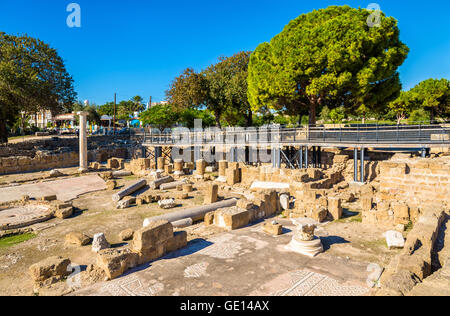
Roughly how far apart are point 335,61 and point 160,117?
33.4m

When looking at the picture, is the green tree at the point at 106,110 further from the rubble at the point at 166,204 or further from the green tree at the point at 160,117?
the rubble at the point at 166,204

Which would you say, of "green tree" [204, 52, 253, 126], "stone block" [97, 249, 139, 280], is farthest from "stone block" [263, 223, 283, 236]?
"green tree" [204, 52, 253, 126]

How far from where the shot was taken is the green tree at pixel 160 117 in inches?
1828

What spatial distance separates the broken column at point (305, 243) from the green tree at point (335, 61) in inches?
536

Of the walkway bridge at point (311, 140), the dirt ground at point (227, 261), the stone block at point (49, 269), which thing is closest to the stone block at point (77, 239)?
the dirt ground at point (227, 261)

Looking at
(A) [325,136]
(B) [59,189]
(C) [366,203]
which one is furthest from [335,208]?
(B) [59,189]

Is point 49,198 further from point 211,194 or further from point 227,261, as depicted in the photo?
point 227,261

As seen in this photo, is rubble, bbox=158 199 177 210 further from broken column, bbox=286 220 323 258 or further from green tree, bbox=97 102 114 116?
green tree, bbox=97 102 114 116

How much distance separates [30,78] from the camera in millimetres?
25719

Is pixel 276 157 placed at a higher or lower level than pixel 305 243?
higher

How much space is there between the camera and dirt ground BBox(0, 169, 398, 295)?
5621 millimetres

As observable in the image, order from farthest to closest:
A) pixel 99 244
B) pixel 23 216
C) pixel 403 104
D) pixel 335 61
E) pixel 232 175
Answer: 1. pixel 403 104
2. pixel 335 61
3. pixel 232 175
4. pixel 23 216
5. pixel 99 244

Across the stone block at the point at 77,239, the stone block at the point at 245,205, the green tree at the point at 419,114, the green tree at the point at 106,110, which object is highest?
the green tree at the point at 106,110

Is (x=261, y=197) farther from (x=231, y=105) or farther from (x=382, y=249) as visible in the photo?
(x=231, y=105)
